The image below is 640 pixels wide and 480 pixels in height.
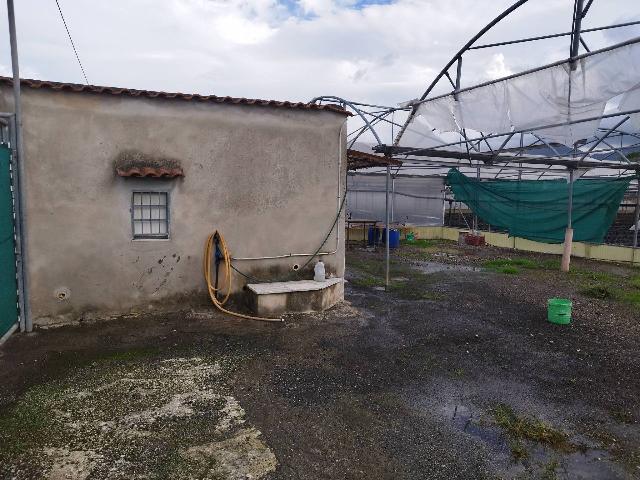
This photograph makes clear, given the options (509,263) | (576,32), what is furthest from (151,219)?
(509,263)

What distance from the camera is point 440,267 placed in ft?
43.6

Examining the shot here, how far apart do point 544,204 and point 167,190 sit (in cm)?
1352

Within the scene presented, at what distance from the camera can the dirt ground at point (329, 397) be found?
3.71 m

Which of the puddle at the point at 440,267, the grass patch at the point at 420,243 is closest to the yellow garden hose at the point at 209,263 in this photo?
the puddle at the point at 440,267

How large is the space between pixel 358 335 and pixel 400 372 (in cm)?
140

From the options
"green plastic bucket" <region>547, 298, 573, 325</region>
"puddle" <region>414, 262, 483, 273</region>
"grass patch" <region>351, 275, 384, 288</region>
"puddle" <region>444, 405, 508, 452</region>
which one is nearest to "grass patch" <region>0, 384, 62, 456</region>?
"puddle" <region>444, 405, 508, 452</region>

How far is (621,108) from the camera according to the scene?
7332 millimetres

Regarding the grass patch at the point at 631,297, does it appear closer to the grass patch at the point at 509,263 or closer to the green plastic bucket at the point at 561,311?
the green plastic bucket at the point at 561,311

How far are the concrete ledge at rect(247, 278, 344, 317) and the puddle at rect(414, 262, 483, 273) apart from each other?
17.4 ft

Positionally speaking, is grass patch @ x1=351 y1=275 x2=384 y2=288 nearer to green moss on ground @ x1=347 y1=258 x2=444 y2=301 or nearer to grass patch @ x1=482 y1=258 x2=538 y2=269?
green moss on ground @ x1=347 y1=258 x2=444 y2=301

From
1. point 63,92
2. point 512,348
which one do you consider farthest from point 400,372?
point 63,92

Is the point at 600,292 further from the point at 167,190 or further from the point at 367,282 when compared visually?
the point at 167,190

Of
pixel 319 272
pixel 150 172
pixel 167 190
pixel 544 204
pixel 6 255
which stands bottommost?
pixel 319 272

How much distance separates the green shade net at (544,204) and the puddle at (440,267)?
438 centimetres
